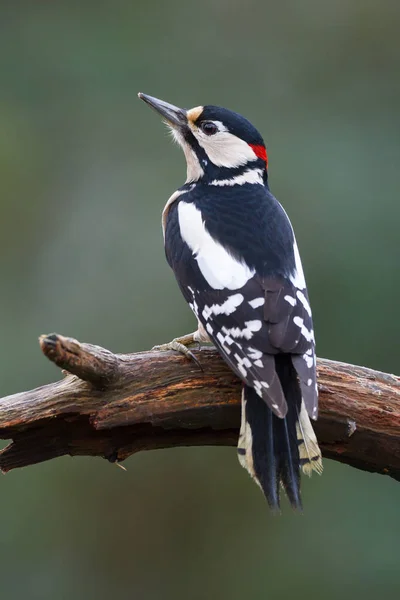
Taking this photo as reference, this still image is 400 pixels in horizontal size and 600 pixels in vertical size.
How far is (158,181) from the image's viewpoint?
5.80 m

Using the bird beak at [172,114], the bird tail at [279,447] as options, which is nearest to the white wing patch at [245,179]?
the bird beak at [172,114]

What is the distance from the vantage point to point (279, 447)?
2809 millimetres

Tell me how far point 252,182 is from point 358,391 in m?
1.08

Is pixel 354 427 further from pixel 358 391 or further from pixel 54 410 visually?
pixel 54 410

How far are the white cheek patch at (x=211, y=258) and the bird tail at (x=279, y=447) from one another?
1.29 feet

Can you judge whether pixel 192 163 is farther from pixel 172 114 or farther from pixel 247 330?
pixel 247 330

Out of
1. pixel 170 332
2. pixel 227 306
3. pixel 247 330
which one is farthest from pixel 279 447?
pixel 170 332

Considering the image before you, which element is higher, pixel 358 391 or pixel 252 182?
pixel 252 182

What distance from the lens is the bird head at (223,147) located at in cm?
371

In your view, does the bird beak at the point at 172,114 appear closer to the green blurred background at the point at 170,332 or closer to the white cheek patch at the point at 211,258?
the white cheek patch at the point at 211,258

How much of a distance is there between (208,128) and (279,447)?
1529 mm

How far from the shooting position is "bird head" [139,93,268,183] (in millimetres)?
3707

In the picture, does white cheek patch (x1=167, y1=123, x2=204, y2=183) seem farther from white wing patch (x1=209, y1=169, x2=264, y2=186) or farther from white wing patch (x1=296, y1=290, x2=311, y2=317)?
white wing patch (x1=296, y1=290, x2=311, y2=317)

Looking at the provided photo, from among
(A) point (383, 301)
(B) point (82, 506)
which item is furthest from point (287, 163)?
(B) point (82, 506)
